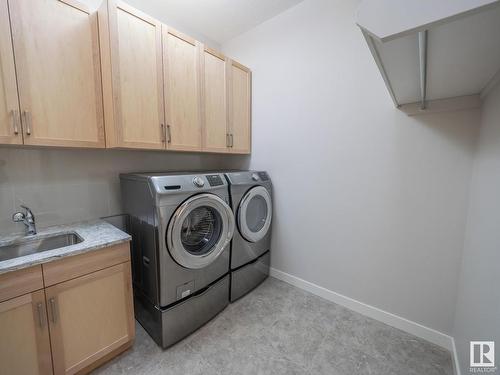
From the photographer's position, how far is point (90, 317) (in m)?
1.29

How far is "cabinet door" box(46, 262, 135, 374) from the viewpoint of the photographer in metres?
1.18

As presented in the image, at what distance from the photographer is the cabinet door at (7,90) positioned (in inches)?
45.2

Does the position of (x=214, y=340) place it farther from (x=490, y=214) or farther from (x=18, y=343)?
(x=490, y=214)

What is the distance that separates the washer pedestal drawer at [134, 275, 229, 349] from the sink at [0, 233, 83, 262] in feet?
2.15

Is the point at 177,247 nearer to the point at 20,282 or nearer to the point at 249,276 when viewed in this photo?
the point at 20,282

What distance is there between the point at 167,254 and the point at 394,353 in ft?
5.47

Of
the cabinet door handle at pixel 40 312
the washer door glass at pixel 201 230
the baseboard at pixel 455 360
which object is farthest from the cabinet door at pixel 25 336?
the baseboard at pixel 455 360

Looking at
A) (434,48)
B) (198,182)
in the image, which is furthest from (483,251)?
(198,182)

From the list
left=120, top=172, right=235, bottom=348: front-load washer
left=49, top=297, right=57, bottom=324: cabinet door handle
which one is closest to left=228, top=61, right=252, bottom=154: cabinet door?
left=120, top=172, right=235, bottom=348: front-load washer

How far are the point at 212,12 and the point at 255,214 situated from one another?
1.97 metres

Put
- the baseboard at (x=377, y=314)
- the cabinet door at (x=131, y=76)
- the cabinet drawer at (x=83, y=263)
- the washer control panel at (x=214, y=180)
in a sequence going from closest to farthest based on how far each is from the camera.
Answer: the cabinet drawer at (x=83, y=263)
the cabinet door at (x=131, y=76)
the baseboard at (x=377, y=314)
the washer control panel at (x=214, y=180)

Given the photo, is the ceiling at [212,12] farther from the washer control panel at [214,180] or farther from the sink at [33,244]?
the sink at [33,244]

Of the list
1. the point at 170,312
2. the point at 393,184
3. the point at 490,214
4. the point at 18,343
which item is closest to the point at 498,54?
the point at 490,214

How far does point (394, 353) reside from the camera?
149 cm
